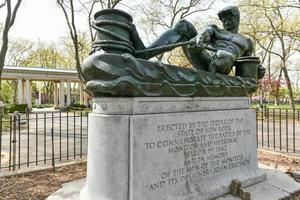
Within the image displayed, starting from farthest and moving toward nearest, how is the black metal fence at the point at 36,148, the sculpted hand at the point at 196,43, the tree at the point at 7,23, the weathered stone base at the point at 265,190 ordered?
the tree at the point at 7,23 → the black metal fence at the point at 36,148 → the weathered stone base at the point at 265,190 → the sculpted hand at the point at 196,43

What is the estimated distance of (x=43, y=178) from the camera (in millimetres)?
5633

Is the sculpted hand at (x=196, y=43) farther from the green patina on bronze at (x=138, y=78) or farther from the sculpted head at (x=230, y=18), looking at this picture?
the sculpted head at (x=230, y=18)

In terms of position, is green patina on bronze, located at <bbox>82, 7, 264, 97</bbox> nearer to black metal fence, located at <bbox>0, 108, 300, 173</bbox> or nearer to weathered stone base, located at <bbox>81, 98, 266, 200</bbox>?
weathered stone base, located at <bbox>81, 98, 266, 200</bbox>

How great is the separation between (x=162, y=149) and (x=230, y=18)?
285 cm

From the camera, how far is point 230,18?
4.98 m

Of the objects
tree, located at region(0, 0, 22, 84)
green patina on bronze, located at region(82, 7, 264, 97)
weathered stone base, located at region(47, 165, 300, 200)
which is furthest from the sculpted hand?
tree, located at region(0, 0, 22, 84)

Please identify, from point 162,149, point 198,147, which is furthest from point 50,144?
point 162,149

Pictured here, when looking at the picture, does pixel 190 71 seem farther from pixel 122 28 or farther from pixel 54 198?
pixel 54 198

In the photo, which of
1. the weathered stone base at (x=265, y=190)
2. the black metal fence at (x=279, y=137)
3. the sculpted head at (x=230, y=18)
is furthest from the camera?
the black metal fence at (x=279, y=137)

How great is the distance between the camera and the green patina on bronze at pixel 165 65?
3.25 metres

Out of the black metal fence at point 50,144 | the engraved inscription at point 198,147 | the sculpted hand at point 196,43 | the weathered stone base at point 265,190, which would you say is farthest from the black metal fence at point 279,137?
the sculpted hand at point 196,43

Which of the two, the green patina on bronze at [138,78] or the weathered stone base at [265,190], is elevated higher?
the green patina on bronze at [138,78]

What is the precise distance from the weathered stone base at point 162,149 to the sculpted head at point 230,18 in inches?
55.3

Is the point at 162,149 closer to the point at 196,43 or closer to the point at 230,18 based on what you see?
the point at 196,43
